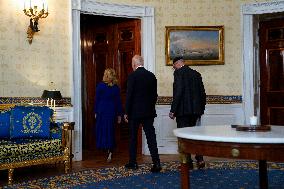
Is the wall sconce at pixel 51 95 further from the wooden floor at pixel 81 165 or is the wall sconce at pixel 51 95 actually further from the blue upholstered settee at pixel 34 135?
the wooden floor at pixel 81 165

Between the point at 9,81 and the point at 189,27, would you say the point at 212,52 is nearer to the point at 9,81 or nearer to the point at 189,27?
the point at 189,27

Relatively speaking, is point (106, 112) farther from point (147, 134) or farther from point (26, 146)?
point (26, 146)

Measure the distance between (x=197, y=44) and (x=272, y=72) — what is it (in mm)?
1609

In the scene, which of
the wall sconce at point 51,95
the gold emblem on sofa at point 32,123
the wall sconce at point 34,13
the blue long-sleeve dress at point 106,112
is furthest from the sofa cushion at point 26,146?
the wall sconce at point 34,13

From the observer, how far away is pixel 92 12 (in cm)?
738

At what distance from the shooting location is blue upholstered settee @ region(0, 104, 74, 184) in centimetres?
547

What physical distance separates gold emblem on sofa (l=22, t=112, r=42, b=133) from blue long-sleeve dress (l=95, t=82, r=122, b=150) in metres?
1.29

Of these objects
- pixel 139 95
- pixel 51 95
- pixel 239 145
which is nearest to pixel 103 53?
pixel 51 95

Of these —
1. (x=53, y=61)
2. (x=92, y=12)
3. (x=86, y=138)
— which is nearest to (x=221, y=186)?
(x=53, y=61)

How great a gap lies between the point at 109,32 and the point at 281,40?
10.8 ft

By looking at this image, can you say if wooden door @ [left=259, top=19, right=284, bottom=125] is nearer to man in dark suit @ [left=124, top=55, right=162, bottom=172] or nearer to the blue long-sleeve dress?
the blue long-sleeve dress

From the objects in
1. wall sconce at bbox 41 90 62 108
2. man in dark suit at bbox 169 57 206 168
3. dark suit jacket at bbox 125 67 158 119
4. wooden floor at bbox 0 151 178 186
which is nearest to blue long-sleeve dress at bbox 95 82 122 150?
wooden floor at bbox 0 151 178 186

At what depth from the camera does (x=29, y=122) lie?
5828 millimetres

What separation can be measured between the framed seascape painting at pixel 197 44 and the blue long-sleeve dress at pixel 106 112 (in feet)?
5.14
